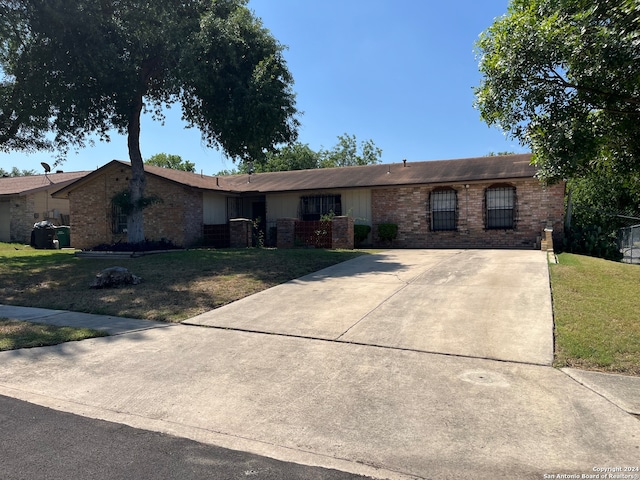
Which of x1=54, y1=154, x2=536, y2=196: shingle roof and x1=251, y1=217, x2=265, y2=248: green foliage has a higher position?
x1=54, y1=154, x2=536, y2=196: shingle roof

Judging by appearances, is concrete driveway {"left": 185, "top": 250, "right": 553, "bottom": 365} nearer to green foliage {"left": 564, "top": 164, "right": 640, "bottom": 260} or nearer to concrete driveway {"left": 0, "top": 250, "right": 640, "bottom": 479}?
concrete driveway {"left": 0, "top": 250, "right": 640, "bottom": 479}

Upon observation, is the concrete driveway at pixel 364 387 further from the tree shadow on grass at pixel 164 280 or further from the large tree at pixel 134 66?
the large tree at pixel 134 66

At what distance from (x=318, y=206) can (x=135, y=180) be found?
8.19 meters

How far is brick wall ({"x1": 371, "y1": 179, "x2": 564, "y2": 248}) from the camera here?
1736 centimetres

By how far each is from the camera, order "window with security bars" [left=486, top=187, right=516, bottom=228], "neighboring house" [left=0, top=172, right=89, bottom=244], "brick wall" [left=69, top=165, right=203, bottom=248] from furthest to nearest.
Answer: "neighboring house" [left=0, top=172, right=89, bottom=244]
"brick wall" [left=69, top=165, right=203, bottom=248]
"window with security bars" [left=486, top=187, right=516, bottom=228]

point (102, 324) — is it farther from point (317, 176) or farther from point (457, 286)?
point (317, 176)

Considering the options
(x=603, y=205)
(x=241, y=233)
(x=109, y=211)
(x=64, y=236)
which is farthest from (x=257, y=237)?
(x=603, y=205)

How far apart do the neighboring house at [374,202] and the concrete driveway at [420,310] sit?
6841 millimetres

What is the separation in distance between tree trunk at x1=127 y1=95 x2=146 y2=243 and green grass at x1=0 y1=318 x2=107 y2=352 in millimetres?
9942

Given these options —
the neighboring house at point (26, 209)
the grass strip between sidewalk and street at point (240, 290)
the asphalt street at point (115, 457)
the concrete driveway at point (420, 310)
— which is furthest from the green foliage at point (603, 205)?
the neighboring house at point (26, 209)

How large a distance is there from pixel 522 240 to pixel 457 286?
32.3 ft

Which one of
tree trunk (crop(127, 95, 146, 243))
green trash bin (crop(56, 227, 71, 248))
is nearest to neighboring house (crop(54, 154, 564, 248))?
green trash bin (crop(56, 227, 71, 248))

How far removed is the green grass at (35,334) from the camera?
6453mm

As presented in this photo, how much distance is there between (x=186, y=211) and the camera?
20.0m
